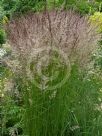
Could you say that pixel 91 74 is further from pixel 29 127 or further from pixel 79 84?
pixel 29 127

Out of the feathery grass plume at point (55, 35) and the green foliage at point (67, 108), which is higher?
the feathery grass plume at point (55, 35)

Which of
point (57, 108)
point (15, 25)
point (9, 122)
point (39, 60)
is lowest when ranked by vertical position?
point (9, 122)

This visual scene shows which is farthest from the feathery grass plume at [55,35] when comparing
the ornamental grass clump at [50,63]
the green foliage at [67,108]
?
the green foliage at [67,108]

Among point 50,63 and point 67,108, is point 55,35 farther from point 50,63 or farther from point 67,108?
point 67,108

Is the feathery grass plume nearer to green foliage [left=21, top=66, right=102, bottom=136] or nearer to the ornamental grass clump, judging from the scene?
the ornamental grass clump

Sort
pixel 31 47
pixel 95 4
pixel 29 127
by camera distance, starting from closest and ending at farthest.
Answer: pixel 31 47 < pixel 29 127 < pixel 95 4

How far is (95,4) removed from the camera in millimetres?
10055

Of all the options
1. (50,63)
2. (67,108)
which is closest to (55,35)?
(50,63)

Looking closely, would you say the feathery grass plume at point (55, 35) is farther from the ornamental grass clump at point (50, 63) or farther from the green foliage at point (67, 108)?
the green foliage at point (67, 108)

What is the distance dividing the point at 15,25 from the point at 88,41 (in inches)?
23.3

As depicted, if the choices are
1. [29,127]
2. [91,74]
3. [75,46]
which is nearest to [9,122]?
[29,127]

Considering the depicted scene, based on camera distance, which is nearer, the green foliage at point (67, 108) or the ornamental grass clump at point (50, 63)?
the ornamental grass clump at point (50, 63)

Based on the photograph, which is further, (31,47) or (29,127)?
(29,127)

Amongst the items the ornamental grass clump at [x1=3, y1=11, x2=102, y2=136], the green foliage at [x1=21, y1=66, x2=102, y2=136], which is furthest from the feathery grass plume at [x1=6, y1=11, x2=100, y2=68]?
the green foliage at [x1=21, y1=66, x2=102, y2=136]
